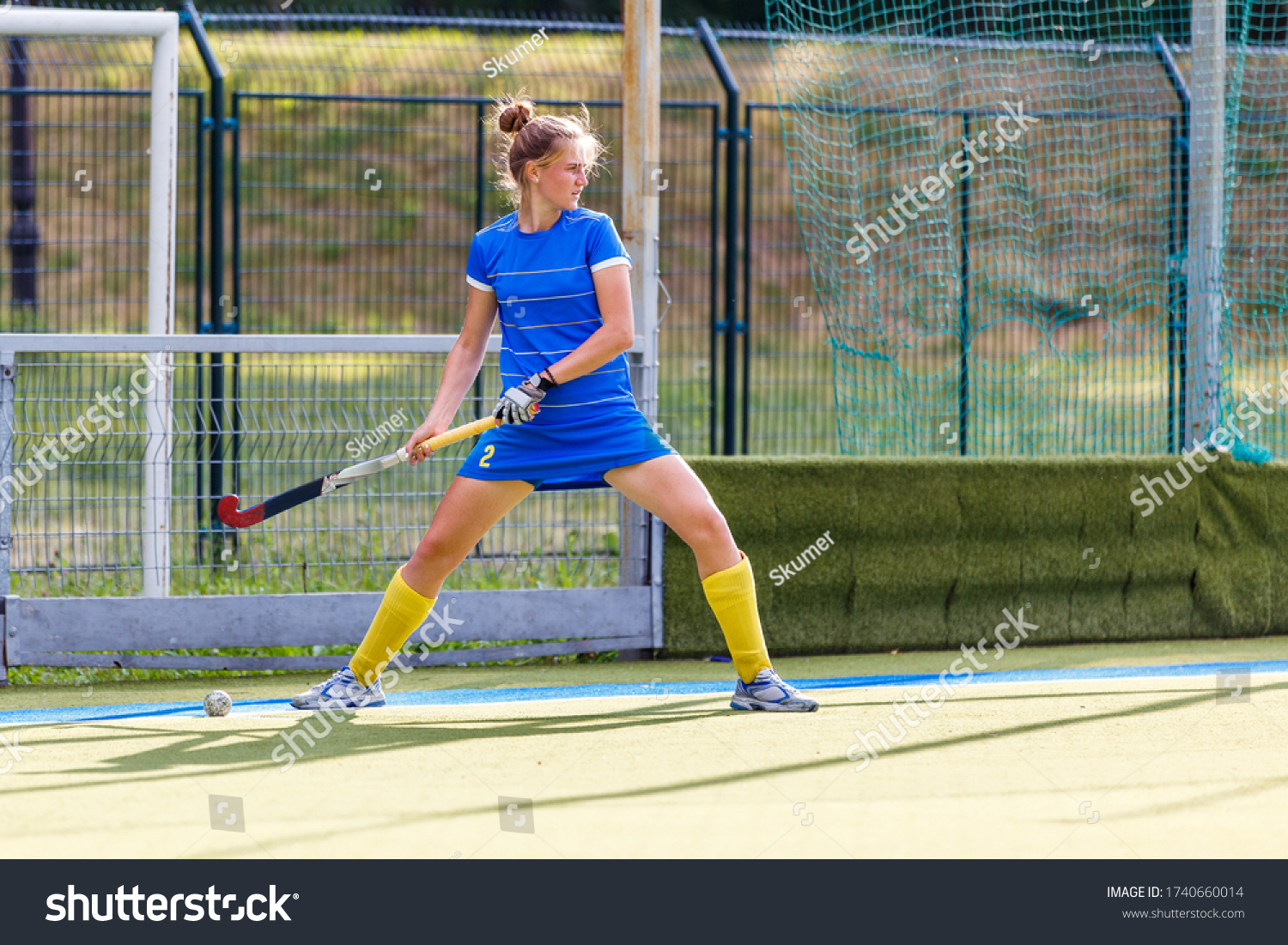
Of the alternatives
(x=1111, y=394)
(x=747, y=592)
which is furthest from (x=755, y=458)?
(x=1111, y=394)

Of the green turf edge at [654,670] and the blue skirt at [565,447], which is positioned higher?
the blue skirt at [565,447]

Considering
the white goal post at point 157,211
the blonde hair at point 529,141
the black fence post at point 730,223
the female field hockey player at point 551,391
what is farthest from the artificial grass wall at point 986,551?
the white goal post at point 157,211

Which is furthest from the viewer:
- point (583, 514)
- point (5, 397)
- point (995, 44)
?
point (995, 44)

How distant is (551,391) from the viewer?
4.33 meters

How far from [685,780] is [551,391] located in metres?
1.28

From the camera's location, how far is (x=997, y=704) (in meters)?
4.75

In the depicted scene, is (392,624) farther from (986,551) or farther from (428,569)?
(986,551)

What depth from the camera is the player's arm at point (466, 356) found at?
4434mm

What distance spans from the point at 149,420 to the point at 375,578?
1079 mm

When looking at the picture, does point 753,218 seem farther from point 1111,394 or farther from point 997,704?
point 997,704

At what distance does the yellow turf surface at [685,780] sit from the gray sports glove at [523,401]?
944 millimetres

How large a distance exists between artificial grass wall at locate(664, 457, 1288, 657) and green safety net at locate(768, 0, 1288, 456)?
436mm

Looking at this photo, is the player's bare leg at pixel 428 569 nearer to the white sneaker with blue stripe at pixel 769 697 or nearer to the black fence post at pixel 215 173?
the white sneaker with blue stripe at pixel 769 697

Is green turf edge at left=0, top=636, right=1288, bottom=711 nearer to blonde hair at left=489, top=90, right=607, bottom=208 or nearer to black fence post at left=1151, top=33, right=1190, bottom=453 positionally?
black fence post at left=1151, top=33, right=1190, bottom=453
